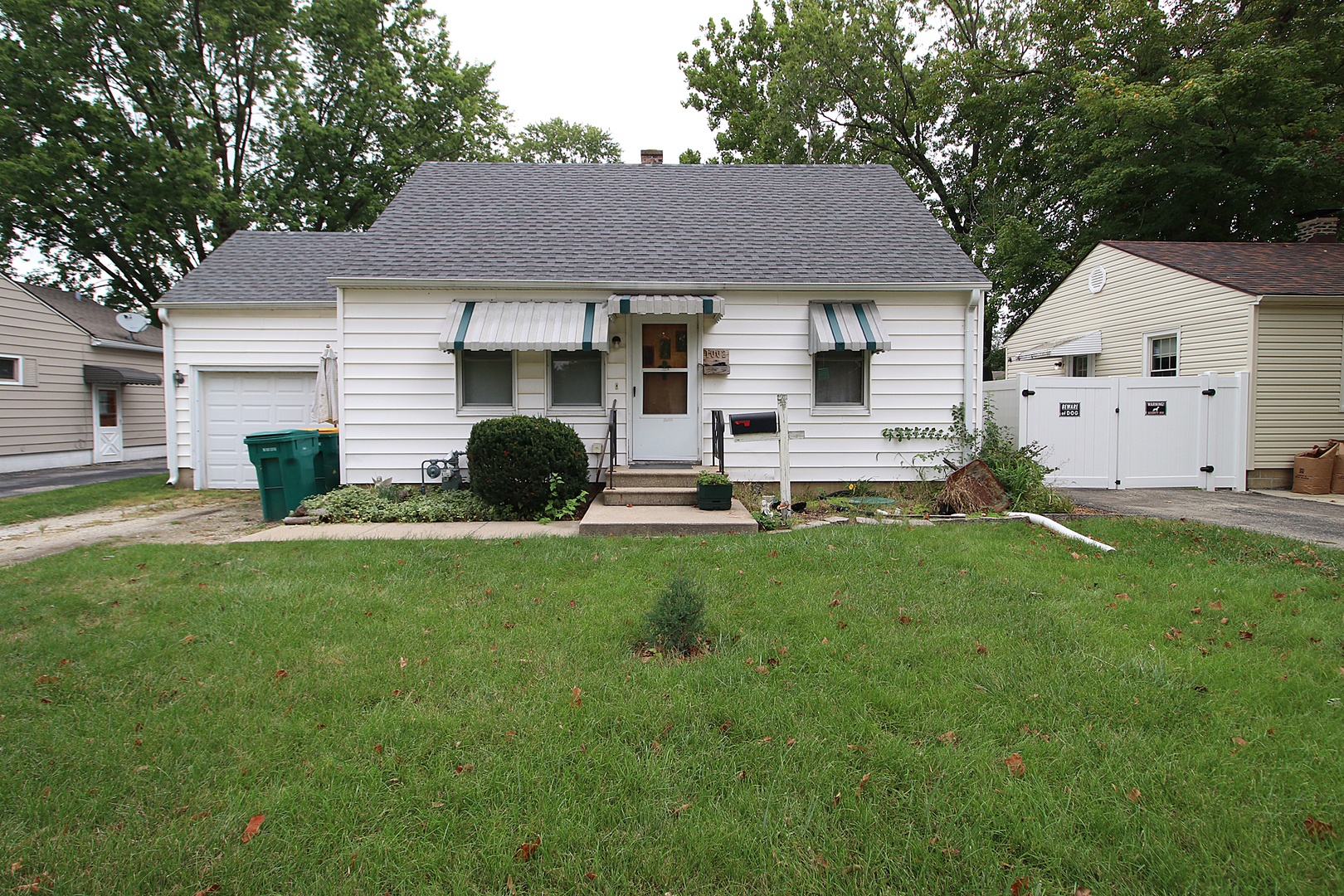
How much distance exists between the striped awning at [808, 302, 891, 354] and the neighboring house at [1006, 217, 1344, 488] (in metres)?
6.58

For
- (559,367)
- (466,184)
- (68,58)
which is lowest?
(559,367)

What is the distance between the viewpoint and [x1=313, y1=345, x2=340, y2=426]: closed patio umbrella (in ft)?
30.5

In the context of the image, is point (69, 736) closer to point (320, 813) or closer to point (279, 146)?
point (320, 813)

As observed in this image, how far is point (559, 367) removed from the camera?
30.5ft

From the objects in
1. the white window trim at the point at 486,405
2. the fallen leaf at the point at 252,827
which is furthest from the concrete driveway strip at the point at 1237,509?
the fallen leaf at the point at 252,827

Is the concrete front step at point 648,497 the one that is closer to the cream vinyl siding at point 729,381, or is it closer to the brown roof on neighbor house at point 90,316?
the cream vinyl siding at point 729,381

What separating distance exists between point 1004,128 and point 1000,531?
19778mm

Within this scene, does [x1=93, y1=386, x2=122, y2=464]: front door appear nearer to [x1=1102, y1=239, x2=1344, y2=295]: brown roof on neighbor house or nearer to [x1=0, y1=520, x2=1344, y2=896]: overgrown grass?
[x1=0, y1=520, x2=1344, y2=896]: overgrown grass

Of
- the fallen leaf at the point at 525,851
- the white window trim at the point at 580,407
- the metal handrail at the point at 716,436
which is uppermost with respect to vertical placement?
the white window trim at the point at 580,407

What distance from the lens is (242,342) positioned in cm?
1095

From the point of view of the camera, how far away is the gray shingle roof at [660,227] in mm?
9125

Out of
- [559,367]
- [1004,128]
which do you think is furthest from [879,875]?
[1004,128]

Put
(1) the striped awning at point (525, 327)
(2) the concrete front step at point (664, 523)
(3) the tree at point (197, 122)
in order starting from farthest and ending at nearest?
(3) the tree at point (197, 122), (1) the striped awning at point (525, 327), (2) the concrete front step at point (664, 523)

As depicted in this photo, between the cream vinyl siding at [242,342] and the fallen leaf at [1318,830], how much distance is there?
40.5 ft
